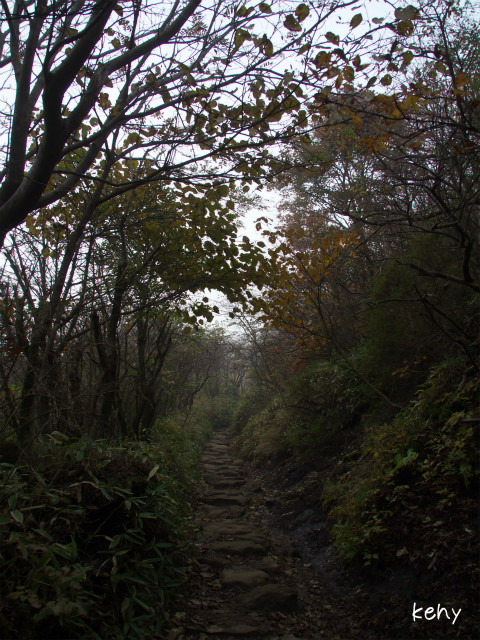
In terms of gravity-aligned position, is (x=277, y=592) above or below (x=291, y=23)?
below

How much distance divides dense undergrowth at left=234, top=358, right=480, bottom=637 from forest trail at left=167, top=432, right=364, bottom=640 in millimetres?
482

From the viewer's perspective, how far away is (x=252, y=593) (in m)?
3.21

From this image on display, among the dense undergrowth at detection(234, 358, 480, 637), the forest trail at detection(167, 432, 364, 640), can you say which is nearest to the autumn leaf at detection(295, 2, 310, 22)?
the dense undergrowth at detection(234, 358, 480, 637)

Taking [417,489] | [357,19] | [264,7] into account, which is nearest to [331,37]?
[357,19]

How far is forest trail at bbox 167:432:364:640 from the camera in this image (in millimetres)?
2762

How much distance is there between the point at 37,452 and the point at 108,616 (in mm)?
1362

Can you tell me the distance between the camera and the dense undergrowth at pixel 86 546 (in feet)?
7.05

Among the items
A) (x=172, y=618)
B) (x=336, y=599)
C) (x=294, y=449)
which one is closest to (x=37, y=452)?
(x=172, y=618)

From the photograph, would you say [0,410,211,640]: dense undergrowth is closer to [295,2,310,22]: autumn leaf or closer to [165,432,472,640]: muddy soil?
[165,432,472,640]: muddy soil

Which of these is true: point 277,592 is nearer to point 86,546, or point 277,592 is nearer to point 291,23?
point 86,546

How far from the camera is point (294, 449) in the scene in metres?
7.39

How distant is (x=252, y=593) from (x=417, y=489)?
167 cm

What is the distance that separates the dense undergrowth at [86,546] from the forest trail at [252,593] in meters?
0.27

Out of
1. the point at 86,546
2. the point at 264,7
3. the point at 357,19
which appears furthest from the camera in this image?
the point at 264,7
